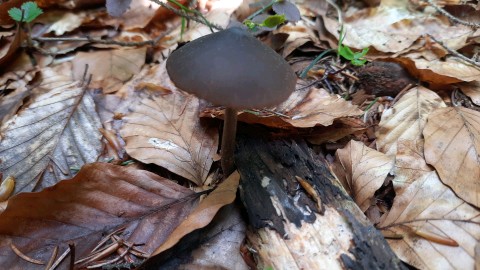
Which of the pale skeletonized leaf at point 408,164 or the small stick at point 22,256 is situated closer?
the small stick at point 22,256

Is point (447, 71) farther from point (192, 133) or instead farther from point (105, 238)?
point (105, 238)

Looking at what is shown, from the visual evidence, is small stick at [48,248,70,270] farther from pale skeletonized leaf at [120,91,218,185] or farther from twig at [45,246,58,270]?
pale skeletonized leaf at [120,91,218,185]

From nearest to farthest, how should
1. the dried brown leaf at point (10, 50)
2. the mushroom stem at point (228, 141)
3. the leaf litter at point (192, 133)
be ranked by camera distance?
the leaf litter at point (192, 133), the mushroom stem at point (228, 141), the dried brown leaf at point (10, 50)

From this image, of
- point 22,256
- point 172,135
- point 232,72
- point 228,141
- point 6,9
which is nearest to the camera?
point 232,72

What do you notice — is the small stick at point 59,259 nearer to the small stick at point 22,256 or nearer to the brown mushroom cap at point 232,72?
the small stick at point 22,256

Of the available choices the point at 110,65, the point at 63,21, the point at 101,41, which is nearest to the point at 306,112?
the point at 110,65

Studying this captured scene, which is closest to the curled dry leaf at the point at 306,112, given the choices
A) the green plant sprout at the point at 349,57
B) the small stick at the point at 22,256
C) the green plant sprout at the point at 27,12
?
the green plant sprout at the point at 349,57

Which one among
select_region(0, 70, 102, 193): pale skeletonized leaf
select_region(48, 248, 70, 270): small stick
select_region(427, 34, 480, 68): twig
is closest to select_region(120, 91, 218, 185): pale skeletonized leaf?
select_region(0, 70, 102, 193): pale skeletonized leaf
